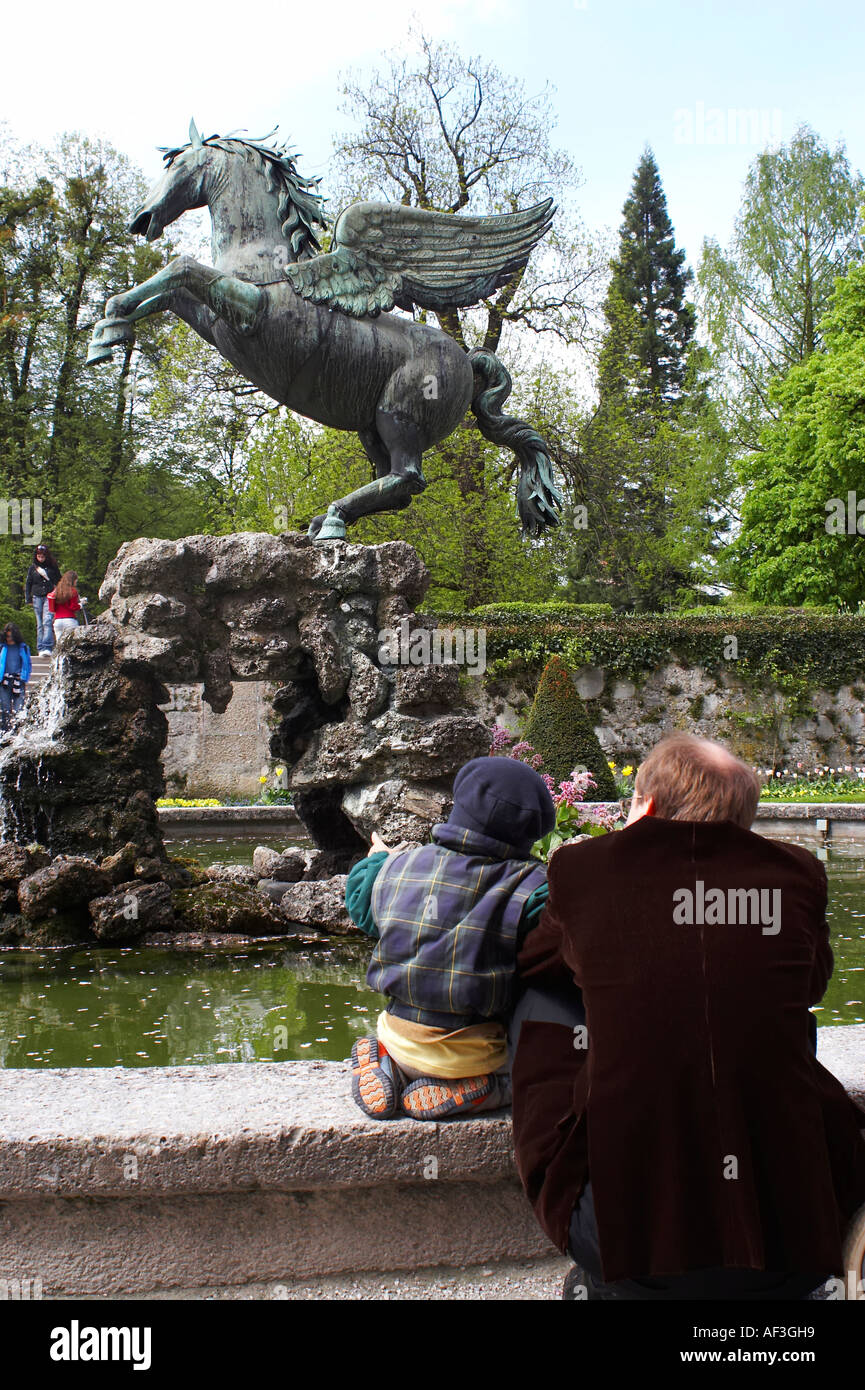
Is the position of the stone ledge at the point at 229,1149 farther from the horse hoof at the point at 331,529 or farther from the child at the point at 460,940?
the horse hoof at the point at 331,529

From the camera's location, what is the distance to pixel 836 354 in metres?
24.5

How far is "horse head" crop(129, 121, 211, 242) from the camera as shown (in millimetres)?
6309

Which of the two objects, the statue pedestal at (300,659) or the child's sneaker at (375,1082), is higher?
the statue pedestal at (300,659)

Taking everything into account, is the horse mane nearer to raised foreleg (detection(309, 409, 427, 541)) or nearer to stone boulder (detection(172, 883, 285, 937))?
raised foreleg (detection(309, 409, 427, 541))

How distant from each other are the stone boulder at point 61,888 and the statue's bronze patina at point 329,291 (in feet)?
7.99

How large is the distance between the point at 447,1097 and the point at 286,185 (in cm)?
567

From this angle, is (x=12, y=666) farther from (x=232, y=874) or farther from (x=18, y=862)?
(x=18, y=862)

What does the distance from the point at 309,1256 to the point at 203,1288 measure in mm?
247

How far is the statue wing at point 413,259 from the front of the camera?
20.4 ft

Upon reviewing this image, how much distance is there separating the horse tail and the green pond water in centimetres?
310
